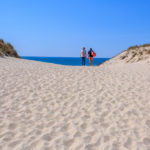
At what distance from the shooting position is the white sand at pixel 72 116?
4152 millimetres

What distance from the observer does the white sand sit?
13.6ft

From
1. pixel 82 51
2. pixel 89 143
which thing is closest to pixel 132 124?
pixel 89 143

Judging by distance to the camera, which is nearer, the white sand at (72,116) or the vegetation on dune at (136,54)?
the white sand at (72,116)

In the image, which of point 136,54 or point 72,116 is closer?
point 72,116

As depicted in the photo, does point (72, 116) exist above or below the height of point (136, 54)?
below

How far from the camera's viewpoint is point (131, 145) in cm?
416

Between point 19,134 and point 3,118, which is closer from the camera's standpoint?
point 19,134

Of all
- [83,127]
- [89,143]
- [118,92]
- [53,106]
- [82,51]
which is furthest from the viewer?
[82,51]

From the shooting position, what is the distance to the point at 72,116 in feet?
18.0

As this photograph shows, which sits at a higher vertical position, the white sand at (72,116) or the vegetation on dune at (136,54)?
the vegetation on dune at (136,54)

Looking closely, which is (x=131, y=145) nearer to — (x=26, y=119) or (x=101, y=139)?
(x=101, y=139)

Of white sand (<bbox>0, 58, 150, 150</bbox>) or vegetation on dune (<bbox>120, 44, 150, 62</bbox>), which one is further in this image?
vegetation on dune (<bbox>120, 44, 150, 62</bbox>)

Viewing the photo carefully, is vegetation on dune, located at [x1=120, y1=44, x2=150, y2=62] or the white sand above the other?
vegetation on dune, located at [x1=120, y1=44, x2=150, y2=62]

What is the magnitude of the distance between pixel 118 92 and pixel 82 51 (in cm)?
1085
